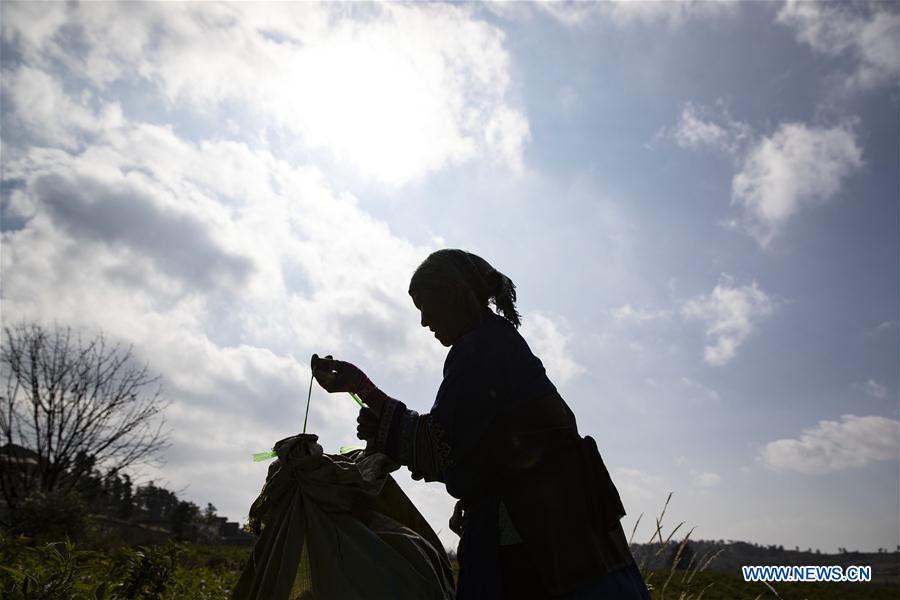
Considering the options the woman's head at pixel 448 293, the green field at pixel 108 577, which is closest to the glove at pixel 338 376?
the woman's head at pixel 448 293

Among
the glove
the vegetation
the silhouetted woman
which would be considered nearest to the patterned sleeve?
the silhouetted woman

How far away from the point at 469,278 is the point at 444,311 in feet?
0.61

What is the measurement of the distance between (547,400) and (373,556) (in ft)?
2.58

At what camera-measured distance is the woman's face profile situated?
89.8 inches

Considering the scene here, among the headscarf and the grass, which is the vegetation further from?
the headscarf

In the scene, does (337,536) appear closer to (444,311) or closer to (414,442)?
(414,442)

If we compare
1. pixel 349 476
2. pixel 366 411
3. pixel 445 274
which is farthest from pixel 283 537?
pixel 445 274

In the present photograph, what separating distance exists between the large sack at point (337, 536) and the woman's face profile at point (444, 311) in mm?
558

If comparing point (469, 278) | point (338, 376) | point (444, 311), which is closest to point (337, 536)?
point (338, 376)

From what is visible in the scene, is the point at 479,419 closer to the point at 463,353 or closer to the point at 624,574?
the point at 463,353

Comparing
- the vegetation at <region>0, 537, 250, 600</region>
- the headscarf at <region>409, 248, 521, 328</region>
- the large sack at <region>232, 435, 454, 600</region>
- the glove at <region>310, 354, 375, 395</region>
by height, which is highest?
the headscarf at <region>409, 248, 521, 328</region>

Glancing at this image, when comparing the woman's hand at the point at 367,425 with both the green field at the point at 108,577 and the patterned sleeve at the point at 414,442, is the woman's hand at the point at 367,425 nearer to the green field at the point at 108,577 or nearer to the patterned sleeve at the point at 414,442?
the patterned sleeve at the point at 414,442

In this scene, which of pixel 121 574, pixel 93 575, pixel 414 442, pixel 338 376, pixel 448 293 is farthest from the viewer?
pixel 121 574

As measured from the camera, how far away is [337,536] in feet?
6.04
